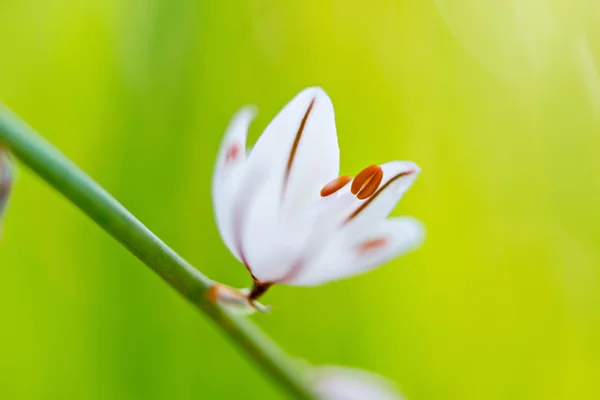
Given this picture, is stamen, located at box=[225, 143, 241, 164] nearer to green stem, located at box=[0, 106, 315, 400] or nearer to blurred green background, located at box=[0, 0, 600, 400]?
green stem, located at box=[0, 106, 315, 400]

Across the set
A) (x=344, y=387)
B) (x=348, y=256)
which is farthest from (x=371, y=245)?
(x=344, y=387)

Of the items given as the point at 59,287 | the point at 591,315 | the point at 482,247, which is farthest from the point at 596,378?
the point at 59,287

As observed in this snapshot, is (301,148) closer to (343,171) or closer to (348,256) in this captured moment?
(348,256)

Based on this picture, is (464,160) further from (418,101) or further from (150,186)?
(150,186)

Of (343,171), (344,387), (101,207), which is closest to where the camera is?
(101,207)

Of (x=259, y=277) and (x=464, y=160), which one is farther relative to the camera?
(x=464, y=160)

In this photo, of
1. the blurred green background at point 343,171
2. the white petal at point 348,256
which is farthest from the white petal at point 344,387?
the blurred green background at point 343,171

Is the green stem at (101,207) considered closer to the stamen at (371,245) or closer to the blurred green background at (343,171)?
the stamen at (371,245)
